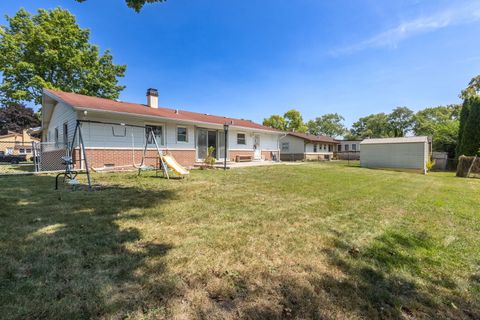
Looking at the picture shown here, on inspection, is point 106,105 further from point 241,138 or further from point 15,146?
point 15,146

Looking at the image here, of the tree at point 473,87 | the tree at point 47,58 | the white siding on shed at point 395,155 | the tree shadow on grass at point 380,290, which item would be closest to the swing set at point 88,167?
the tree shadow on grass at point 380,290

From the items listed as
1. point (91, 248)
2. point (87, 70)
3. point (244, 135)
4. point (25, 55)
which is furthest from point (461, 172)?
point (25, 55)

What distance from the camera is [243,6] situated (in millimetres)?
10766

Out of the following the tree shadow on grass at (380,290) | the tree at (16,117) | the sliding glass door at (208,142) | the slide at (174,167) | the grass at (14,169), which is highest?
the tree at (16,117)

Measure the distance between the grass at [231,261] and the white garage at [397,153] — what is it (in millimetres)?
13446

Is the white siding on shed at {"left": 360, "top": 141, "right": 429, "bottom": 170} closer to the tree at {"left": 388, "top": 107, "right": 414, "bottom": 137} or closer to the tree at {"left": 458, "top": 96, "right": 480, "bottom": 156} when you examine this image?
the tree at {"left": 458, "top": 96, "right": 480, "bottom": 156}

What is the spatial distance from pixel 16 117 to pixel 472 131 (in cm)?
5931

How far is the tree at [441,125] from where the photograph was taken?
69.3 ft

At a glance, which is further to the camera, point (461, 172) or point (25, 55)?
point (25, 55)

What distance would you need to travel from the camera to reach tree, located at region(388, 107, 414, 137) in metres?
49.2

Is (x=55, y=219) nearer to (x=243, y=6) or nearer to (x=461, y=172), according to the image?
(x=243, y=6)

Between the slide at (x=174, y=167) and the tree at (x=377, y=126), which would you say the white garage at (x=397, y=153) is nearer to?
the slide at (x=174, y=167)

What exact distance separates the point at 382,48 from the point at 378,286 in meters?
12.8

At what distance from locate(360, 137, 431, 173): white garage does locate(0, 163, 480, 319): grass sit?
44.1ft
